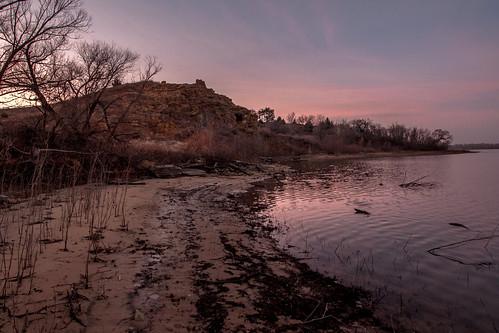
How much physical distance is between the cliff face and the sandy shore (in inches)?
1279

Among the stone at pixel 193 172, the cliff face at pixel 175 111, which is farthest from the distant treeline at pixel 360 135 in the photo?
the stone at pixel 193 172

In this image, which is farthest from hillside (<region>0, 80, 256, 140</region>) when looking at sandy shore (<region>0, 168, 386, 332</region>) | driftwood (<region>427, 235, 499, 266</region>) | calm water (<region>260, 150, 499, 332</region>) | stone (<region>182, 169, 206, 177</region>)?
driftwood (<region>427, 235, 499, 266</region>)

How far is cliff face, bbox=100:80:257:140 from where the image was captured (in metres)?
43.2

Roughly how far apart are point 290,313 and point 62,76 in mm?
22348

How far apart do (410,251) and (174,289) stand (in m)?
5.90

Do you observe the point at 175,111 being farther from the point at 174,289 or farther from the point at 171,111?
the point at 174,289

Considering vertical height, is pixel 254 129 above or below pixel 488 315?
above

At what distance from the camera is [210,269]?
22.4 feet

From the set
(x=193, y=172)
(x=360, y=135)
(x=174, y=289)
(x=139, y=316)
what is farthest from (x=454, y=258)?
A: (x=360, y=135)

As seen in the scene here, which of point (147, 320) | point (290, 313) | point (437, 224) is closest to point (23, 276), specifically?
point (147, 320)

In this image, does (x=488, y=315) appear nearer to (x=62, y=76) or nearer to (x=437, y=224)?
(x=437, y=224)

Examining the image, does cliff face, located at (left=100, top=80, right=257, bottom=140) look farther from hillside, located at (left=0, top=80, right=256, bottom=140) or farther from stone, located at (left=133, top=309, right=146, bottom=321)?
stone, located at (left=133, top=309, right=146, bottom=321)

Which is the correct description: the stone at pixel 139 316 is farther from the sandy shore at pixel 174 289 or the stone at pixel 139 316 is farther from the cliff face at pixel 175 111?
the cliff face at pixel 175 111

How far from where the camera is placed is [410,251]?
339 inches
